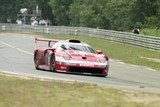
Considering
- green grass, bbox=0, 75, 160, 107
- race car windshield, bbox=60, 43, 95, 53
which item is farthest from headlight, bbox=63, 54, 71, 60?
green grass, bbox=0, 75, 160, 107

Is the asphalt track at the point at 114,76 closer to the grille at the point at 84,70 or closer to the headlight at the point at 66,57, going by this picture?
the grille at the point at 84,70

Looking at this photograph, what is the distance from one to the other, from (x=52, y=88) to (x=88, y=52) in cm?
743

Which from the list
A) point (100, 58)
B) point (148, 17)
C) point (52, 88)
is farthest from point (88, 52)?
point (148, 17)

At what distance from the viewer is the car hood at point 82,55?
1952 cm

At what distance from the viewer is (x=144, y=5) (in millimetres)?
67625

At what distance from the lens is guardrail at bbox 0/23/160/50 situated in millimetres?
43422

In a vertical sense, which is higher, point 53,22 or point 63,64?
point 63,64

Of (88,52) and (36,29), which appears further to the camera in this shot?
(36,29)

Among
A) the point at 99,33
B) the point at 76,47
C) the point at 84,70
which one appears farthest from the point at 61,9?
the point at 84,70

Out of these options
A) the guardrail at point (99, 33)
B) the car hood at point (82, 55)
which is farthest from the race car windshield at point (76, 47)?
the guardrail at point (99, 33)

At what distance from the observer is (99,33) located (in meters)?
58.5

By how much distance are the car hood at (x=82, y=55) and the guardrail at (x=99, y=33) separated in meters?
21.4

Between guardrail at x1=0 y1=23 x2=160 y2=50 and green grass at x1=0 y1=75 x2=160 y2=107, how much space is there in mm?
28223

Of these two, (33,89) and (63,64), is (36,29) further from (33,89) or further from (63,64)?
(33,89)
